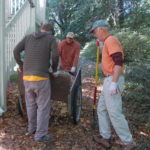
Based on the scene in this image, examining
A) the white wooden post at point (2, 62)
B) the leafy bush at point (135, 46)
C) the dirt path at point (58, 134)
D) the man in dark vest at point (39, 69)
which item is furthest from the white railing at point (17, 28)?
the leafy bush at point (135, 46)

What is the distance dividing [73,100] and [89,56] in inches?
383

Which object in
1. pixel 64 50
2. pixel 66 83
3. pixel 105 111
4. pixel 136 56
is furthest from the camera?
pixel 136 56

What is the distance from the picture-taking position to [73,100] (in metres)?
4.61

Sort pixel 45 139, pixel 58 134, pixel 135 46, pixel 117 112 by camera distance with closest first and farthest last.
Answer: pixel 117 112, pixel 45 139, pixel 58 134, pixel 135 46

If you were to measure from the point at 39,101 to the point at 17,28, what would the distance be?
13.0ft

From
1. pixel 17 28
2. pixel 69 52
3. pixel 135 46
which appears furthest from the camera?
pixel 135 46

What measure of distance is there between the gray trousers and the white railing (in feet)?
7.09

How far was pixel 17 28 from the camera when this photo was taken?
749 centimetres

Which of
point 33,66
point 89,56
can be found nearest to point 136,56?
point 89,56

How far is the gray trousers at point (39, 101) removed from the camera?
4.02 metres

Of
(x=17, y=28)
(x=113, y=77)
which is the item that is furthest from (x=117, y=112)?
(x=17, y=28)

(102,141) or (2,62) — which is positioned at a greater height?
(2,62)

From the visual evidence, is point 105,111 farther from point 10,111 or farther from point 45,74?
point 10,111

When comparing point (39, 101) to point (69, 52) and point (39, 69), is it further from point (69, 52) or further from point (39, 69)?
point (69, 52)
